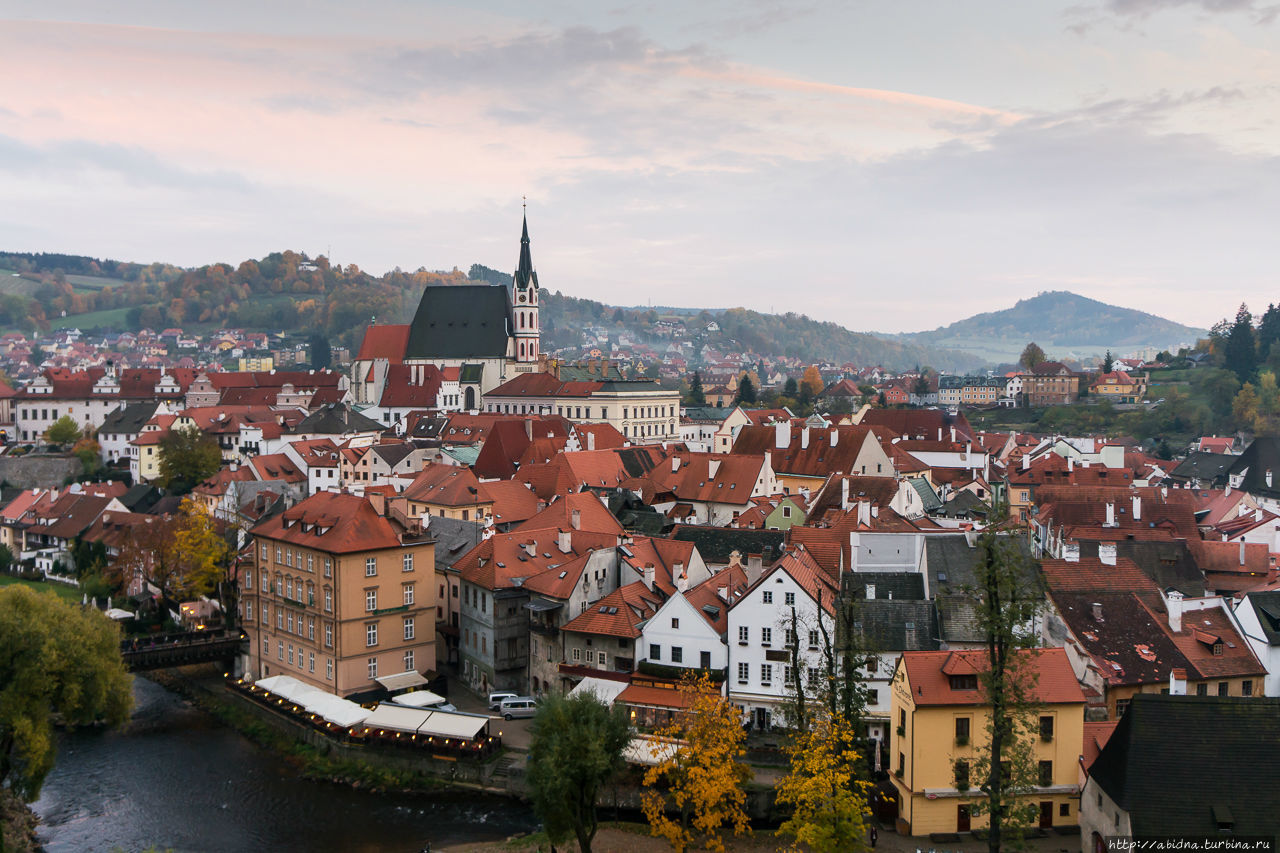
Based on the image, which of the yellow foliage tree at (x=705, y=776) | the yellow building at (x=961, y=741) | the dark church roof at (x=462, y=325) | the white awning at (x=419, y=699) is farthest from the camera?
the dark church roof at (x=462, y=325)

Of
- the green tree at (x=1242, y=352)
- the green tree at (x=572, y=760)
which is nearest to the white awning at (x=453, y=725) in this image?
the green tree at (x=572, y=760)

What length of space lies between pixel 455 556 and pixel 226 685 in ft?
32.8

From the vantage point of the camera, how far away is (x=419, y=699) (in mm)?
36312

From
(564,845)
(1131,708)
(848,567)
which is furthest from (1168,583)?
(564,845)

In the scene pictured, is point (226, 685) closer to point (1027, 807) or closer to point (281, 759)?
point (281, 759)

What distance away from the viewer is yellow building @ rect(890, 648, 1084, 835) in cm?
2672

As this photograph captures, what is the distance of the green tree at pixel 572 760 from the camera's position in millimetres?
26156

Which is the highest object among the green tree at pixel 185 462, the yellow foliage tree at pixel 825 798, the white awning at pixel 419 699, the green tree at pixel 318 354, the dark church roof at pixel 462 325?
the dark church roof at pixel 462 325

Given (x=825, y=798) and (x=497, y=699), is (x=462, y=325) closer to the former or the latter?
(x=497, y=699)

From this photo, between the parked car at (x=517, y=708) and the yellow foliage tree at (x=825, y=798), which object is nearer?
the yellow foliage tree at (x=825, y=798)

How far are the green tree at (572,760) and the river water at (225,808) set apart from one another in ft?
13.5

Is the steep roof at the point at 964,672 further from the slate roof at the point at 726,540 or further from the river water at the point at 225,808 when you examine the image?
the slate roof at the point at 726,540

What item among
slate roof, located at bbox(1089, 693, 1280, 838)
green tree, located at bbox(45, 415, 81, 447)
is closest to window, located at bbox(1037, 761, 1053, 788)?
slate roof, located at bbox(1089, 693, 1280, 838)

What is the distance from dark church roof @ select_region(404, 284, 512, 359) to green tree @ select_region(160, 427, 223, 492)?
41.1 meters
